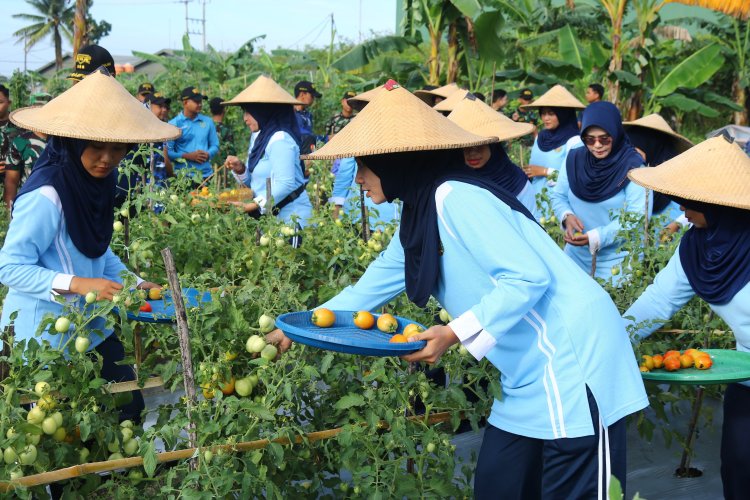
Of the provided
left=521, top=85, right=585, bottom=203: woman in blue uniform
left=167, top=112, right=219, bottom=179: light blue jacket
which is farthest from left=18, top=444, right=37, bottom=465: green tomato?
left=167, top=112, right=219, bottom=179: light blue jacket

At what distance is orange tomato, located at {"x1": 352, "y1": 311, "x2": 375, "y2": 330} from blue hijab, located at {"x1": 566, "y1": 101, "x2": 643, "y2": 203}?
2345 millimetres

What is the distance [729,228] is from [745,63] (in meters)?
13.5

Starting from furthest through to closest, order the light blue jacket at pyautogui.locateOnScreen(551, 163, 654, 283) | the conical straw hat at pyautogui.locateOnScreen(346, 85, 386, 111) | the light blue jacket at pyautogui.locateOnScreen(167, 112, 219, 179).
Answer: the light blue jacket at pyautogui.locateOnScreen(167, 112, 219, 179) < the conical straw hat at pyautogui.locateOnScreen(346, 85, 386, 111) < the light blue jacket at pyautogui.locateOnScreen(551, 163, 654, 283)

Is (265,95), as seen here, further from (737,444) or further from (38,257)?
(737,444)

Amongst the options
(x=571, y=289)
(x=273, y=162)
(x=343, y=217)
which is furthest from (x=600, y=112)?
(x=571, y=289)

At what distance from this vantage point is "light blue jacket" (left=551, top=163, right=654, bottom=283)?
409cm

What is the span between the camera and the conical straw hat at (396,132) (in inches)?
76.3

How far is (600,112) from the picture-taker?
14.1 ft

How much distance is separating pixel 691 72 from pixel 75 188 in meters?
11.9

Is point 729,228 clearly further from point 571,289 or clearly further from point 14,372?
point 14,372

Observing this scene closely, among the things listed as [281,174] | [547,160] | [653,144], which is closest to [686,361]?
[281,174]

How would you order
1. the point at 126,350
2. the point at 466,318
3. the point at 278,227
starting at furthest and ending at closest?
the point at 278,227 → the point at 126,350 → the point at 466,318

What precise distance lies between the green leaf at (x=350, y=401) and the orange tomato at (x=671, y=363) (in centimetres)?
95

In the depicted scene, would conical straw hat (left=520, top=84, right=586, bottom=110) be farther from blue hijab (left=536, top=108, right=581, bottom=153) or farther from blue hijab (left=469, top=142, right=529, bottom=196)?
blue hijab (left=469, top=142, right=529, bottom=196)
